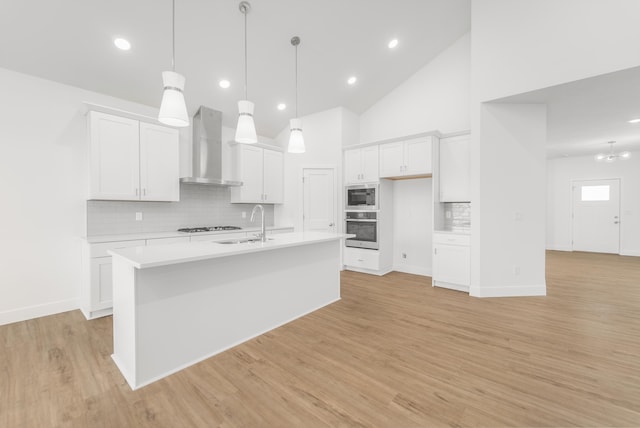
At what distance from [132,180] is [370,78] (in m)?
4.30

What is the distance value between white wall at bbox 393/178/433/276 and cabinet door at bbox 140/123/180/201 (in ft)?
13.2

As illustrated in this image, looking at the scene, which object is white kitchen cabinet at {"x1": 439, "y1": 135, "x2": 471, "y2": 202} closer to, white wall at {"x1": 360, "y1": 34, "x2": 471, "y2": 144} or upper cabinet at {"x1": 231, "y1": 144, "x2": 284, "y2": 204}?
white wall at {"x1": 360, "y1": 34, "x2": 471, "y2": 144}

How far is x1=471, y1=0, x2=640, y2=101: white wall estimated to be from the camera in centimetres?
287

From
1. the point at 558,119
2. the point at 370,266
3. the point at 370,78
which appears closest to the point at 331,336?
the point at 370,266

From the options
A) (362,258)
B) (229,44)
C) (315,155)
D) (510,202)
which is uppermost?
(229,44)

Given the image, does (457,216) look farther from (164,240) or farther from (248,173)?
(164,240)

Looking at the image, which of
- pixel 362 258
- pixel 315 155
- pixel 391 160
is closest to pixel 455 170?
pixel 391 160

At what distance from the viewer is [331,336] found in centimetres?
274

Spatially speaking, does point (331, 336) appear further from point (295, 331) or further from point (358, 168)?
point (358, 168)

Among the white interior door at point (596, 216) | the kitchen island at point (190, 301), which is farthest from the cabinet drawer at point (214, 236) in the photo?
the white interior door at point (596, 216)

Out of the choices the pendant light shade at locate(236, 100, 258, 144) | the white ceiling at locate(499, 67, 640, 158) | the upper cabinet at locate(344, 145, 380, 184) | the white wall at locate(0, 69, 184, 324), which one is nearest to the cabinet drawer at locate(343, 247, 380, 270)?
the upper cabinet at locate(344, 145, 380, 184)

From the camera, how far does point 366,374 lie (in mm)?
2100

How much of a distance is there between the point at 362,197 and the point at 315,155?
1445 millimetres

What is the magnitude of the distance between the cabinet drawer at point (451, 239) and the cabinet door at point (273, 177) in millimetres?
3213
